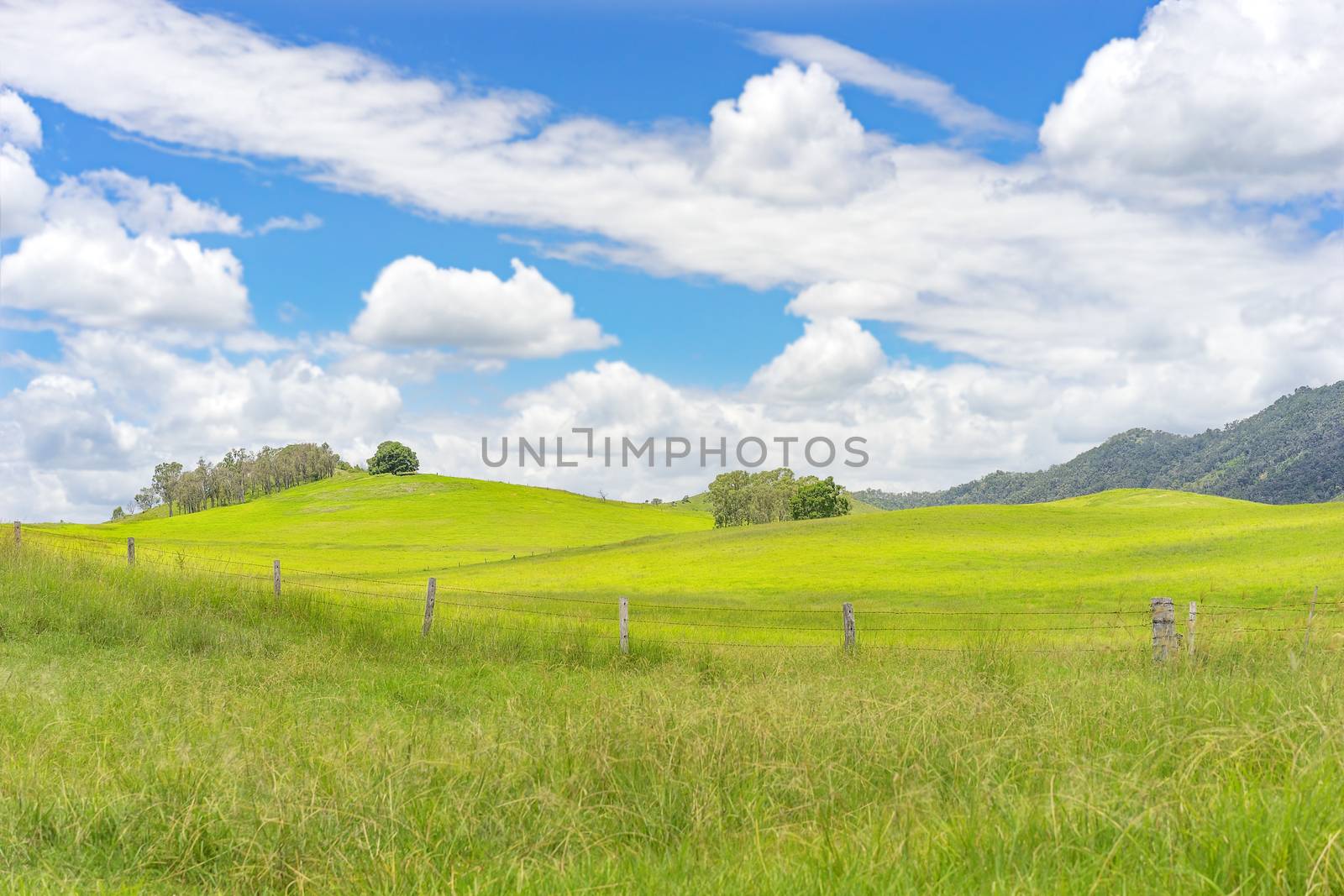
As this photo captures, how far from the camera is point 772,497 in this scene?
115812mm

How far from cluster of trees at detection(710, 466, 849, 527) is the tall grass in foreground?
94659 millimetres

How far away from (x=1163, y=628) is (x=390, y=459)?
159 meters

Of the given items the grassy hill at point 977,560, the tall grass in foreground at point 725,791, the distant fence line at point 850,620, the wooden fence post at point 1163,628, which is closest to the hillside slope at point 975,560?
the grassy hill at point 977,560

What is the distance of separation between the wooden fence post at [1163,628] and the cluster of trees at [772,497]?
89.7 m

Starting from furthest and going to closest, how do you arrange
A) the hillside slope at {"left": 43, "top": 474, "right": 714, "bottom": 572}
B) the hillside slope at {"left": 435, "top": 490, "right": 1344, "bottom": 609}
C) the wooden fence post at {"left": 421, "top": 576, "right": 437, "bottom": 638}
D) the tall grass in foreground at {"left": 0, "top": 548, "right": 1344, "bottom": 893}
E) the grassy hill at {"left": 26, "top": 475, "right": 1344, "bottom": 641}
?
the hillside slope at {"left": 43, "top": 474, "right": 714, "bottom": 572}, the hillside slope at {"left": 435, "top": 490, "right": 1344, "bottom": 609}, the grassy hill at {"left": 26, "top": 475, "right": 1344, "bottom": 641}, the wooden fence post at {"left": 421, "top": 576, "right": 437, "bottom": 638}, the tall grass in foreground at {"left": 0, "top": 548, "right": 1344, "bottom": 893}

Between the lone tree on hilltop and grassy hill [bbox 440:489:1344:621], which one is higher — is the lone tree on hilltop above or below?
above

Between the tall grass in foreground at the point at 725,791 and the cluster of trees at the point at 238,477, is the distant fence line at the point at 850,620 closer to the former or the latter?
the tall grass in foreground at the point at 725,791

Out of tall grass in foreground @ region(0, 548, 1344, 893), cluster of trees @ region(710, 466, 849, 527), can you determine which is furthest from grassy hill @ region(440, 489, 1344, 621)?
cluster of trees @ region(710, 466, 849, 527)

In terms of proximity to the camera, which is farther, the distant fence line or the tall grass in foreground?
the distant fence line

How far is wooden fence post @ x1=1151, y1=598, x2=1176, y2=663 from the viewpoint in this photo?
1348 centimetres

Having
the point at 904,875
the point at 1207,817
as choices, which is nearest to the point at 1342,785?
the point at 1207,817

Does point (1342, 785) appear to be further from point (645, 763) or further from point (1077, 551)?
point (1077, 551)

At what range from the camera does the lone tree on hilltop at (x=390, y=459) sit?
533 ft

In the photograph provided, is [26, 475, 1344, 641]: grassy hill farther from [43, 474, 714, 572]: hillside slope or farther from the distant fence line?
the distant fence line
